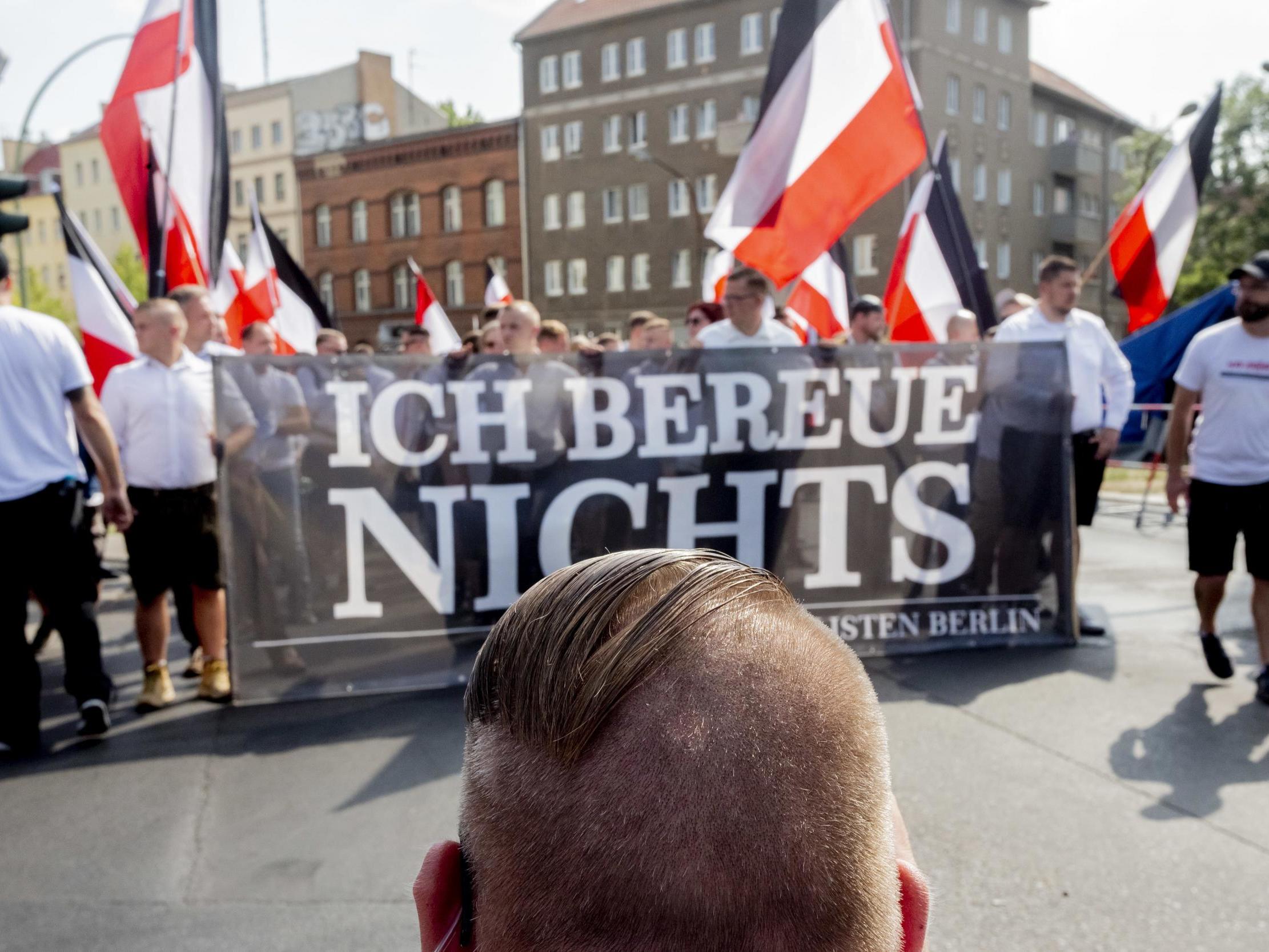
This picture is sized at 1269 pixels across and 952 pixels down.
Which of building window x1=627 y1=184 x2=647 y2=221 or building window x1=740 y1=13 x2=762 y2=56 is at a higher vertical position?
building window x1=740 y1=13 x2=762 y2=56

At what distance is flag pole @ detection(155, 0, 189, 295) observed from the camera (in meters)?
6.38

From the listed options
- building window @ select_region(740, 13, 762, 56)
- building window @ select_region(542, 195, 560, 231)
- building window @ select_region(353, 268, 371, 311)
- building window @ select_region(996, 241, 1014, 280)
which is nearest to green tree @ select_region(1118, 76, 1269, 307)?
building window @ select_region(996, 241, 1014, 280)

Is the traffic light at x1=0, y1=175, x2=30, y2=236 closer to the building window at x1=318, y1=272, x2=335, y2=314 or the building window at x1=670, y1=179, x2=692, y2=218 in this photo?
the building window at x1=670, y1=179, x2=692, y2=218

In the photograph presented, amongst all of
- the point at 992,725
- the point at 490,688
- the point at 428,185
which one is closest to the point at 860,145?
the point at 992,725

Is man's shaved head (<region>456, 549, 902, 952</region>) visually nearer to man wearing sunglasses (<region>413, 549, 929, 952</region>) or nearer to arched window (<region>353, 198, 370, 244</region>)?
man wearing sunglasses (<region>413, 549, 929, 952</region>)

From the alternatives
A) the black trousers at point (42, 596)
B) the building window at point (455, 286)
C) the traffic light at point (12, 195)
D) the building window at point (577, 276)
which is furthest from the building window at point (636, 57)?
the black trousers at point (42, 596)

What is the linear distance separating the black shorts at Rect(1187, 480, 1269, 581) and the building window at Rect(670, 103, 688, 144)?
4648 cm

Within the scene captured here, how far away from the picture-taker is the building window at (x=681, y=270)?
4838 centimetres

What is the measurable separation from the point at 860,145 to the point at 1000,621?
9.37ft

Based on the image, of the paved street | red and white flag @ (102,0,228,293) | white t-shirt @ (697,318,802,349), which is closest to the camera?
the paved street

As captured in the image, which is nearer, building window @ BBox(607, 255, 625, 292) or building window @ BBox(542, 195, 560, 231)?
building window @ BBox(607, 255, 625, 292)

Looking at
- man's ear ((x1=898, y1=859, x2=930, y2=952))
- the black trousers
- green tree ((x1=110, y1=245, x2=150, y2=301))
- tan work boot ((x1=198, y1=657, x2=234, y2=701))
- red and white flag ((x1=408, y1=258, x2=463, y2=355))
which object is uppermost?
green tree ((x1=110, y1=245, x2=150, y2=301))

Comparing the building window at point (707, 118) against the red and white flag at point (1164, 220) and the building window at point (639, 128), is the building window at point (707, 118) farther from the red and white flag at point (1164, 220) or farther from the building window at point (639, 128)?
the red and white flag at point (1164, 220)

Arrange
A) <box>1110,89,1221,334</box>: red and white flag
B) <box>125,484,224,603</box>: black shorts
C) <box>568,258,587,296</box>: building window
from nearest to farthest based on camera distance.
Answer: <box>125,484,224,603</box>: black shorts, <box>1110,89,1221,334</box>: red and white flag, <box>568,258,587,296</box>: building window
